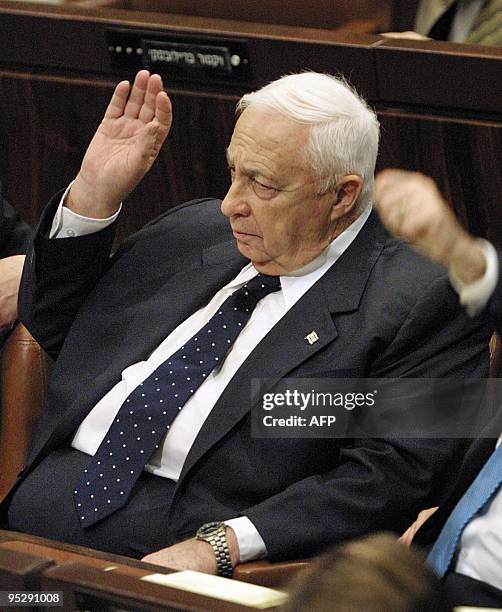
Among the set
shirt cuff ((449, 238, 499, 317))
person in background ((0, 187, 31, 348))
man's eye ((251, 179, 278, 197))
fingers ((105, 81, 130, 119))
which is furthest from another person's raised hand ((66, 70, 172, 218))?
shirt cuff ((449, 238, 499, 317))

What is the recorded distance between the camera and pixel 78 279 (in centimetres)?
228

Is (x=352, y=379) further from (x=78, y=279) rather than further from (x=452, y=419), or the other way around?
(x=78, y=279)

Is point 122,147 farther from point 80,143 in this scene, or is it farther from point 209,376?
point 80,143

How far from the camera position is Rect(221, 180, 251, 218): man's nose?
6.79ft

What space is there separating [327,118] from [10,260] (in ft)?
2.51

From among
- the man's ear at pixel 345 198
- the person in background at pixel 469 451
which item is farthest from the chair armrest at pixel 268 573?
the man's ear at pixel 345 198

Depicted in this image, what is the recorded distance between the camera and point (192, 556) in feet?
6.02

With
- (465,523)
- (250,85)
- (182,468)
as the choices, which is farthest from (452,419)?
(250,85)

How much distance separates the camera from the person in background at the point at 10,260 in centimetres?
235

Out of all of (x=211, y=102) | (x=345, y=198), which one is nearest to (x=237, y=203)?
(x=345, y=198)

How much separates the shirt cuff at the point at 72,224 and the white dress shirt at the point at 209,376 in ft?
0.81

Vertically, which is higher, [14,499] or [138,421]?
[138,421]

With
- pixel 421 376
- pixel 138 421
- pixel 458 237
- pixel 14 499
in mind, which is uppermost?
pixel 458 237

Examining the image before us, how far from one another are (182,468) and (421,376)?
0.41 meters
